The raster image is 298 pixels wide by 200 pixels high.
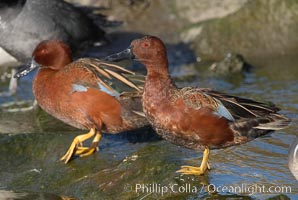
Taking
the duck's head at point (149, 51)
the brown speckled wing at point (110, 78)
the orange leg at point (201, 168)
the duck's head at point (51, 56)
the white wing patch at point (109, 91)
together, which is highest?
the duck's head at point (149, 51)

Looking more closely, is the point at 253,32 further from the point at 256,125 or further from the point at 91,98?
the point at 256,125

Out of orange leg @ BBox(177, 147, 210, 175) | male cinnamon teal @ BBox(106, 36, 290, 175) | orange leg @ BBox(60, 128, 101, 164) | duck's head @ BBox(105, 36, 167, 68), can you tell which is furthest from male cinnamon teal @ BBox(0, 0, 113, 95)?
orange leg @ BBox(177, 147, 210, 175)

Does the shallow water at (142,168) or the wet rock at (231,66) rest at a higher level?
the wet rock at (231,66)

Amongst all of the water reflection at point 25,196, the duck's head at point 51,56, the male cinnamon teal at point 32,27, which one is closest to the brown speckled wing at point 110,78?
the duck's head at point 51,56

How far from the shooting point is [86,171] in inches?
286

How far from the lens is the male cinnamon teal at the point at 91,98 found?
732cm

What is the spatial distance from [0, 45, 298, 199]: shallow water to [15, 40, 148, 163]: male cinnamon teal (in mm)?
278

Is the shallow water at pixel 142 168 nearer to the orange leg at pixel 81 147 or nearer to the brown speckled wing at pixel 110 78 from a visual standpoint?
the orange leg at pixel 81 147

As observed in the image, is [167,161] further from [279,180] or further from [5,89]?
[5,89]

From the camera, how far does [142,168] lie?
688cm

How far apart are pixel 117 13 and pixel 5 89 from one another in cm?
279

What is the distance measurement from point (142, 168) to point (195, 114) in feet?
2.98

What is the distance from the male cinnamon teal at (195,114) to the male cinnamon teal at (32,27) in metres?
4.09

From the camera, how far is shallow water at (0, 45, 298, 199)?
6.26m
